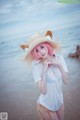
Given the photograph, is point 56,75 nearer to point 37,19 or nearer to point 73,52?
point 73,52

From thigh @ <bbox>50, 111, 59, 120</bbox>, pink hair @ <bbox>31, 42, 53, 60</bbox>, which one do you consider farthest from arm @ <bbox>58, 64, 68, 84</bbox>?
thigh @ <bbox>50, 111, 59, 120</bbox>

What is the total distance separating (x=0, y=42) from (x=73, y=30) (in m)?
0.73

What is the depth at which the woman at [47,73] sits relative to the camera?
1857 millimetres

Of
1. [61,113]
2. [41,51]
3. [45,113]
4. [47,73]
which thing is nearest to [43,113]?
[45,113]

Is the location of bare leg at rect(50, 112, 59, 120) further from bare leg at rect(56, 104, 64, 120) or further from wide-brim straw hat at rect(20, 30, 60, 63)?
wide-brim straw hat at rect(20, 30, 60, 63)

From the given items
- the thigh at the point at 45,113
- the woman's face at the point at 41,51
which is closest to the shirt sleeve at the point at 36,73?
the woman's face at the point at 41,51

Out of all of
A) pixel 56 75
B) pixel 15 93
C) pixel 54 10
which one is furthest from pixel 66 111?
pixel 54 10

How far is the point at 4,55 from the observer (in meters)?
2.06

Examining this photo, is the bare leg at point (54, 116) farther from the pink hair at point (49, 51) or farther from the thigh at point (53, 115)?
the pink hair at point (49, 51)

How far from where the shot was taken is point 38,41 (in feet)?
6.01

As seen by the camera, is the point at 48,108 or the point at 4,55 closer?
the point at 48,108

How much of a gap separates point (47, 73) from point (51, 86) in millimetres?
119

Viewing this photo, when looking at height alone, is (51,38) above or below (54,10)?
below

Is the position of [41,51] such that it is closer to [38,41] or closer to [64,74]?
[38,41]
